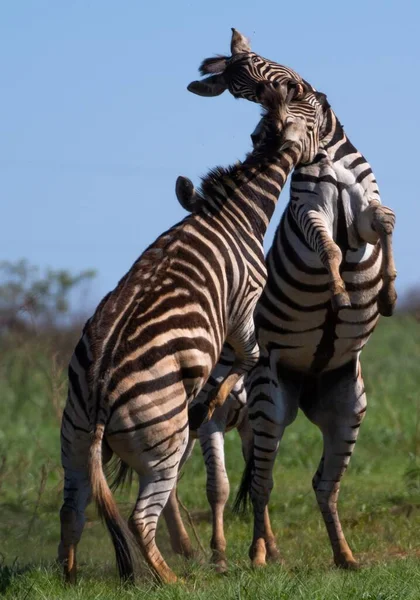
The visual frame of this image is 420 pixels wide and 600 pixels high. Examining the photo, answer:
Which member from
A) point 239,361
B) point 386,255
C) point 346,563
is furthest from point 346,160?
point 346,563

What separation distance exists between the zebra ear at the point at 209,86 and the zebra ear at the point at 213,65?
4 centimetres

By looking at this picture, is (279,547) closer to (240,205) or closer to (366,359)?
(240,205)

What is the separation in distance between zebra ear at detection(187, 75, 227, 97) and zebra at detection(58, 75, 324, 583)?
121cm

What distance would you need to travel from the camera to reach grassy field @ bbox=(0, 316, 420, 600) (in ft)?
18.7

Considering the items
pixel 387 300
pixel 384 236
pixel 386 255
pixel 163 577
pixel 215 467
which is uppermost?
pixel 384 236

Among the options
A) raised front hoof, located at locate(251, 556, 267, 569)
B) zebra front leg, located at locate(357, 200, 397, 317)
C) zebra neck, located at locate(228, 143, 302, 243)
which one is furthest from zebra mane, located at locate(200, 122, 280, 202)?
raised front hoof, located at locate(251, 556, 267, 569)

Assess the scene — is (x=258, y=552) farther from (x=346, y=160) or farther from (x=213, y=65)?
(x=213, y=65)

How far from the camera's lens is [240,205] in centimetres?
686

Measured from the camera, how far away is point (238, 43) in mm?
8047

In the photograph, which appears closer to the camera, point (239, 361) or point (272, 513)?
point (239, 361)

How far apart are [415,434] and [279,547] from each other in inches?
178

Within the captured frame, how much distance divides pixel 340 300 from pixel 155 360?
1.44 m

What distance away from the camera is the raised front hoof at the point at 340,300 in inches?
262

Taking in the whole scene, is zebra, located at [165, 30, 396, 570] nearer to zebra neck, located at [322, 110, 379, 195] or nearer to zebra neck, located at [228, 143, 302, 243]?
zebra neck, located at [322, 110, 379, 195]
